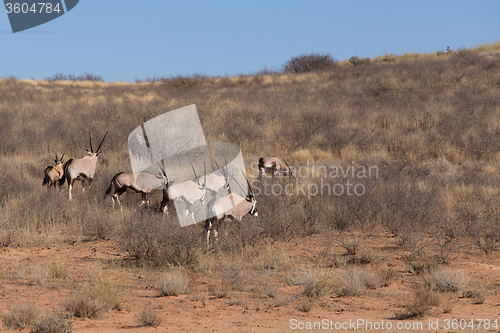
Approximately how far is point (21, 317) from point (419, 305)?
4.48 metres

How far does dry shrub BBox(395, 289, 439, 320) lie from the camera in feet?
16.5

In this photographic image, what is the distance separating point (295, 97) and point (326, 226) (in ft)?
57.8

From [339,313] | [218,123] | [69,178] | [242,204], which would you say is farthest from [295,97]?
[339,313]

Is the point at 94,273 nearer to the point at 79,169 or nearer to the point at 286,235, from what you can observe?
the point at 286,235

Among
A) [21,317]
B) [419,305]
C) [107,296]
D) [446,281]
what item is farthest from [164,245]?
[446,281]

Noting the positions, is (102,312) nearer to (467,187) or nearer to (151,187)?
(151,187)

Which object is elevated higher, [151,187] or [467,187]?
[151,187]

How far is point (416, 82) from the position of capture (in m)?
27.2

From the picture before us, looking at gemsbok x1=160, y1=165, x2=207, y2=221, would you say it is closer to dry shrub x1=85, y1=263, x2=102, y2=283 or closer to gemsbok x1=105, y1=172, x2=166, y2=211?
gemsbok x1=105, y1=172, x2=166, y2=211

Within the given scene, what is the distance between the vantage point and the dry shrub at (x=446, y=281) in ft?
19.6

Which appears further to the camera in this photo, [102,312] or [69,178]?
[69,178]

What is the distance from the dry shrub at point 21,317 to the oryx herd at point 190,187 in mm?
3524

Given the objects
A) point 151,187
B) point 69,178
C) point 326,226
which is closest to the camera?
point 326,226

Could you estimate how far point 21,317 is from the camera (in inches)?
182
